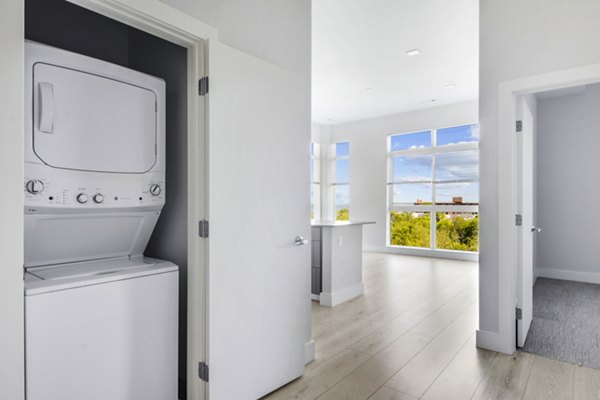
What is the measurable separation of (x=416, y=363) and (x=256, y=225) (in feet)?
5.26

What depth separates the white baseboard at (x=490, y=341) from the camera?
2.74m

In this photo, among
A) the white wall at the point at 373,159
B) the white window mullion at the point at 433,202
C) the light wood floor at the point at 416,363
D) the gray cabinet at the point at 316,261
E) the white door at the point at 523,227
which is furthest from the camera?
the white wall at the point at 373,159

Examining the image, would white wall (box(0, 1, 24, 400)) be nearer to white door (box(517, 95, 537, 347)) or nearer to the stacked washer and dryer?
the stacked washer and dryer

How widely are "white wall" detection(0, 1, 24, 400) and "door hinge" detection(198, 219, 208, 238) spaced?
2.53 ft

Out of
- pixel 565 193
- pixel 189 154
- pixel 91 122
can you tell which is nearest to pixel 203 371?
pixel 189 154

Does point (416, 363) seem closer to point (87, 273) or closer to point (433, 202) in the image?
point (87, 273)

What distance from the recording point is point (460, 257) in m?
7.17

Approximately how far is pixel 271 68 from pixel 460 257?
20.9 ft

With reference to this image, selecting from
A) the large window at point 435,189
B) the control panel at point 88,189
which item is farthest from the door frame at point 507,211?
the large window at point 435,189

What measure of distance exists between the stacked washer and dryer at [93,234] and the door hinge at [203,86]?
32 cm

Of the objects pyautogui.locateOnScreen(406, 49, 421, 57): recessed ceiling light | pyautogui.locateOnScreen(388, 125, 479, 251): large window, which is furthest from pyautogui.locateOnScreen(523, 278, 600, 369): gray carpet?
pyautogui.locateOnScreen(406, 49, 421, 57): recessed ceiling light

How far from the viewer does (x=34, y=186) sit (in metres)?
1.55

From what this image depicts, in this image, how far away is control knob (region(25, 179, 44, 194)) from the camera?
1531 millimetres

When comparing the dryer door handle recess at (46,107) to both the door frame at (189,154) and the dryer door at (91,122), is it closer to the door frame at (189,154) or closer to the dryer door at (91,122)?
the dryer door at (91,122)
